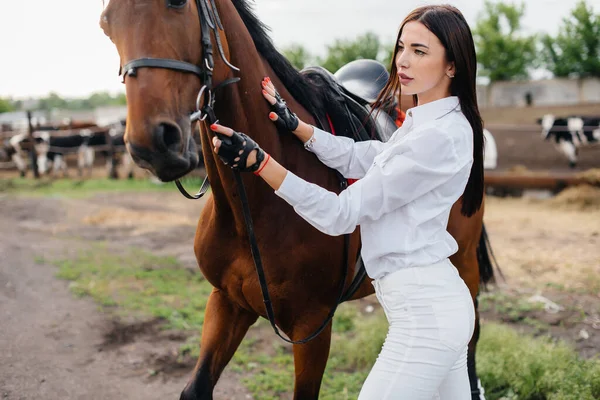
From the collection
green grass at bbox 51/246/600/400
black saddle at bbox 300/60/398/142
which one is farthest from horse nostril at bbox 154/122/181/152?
green grass at bbox 51/246/600/400

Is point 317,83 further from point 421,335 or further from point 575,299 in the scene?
point 575,299

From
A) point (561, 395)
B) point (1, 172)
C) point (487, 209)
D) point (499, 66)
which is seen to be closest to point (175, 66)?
point (561, 395)

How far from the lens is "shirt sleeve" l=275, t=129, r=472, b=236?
154cm

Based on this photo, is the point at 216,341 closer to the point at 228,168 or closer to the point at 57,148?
the point at 228,168

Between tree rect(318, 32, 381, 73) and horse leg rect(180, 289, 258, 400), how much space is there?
1162 inches

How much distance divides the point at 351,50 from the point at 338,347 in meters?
29.8

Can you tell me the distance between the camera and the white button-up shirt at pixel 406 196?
5.06 ft

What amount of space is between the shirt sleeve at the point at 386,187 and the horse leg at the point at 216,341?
3.09ft

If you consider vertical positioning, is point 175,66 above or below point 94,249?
above

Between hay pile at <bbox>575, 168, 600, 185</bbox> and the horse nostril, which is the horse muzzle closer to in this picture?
the horse nostril

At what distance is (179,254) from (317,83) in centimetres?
467

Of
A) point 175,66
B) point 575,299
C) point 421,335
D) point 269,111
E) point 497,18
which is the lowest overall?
point 575,299

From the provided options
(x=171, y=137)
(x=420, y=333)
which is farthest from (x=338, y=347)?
(x=171, y=137)

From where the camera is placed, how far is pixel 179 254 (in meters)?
6.70
